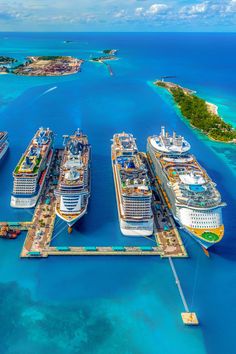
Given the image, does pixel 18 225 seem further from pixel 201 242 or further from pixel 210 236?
pixel 210 236

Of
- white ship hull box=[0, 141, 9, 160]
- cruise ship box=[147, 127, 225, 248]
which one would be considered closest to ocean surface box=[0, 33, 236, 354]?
cruise ship box=[147, 127, 225, 248]

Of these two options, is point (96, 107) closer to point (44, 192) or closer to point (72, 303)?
point (44, 192)

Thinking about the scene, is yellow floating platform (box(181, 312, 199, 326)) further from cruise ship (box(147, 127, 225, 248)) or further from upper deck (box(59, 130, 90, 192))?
upper deck (box(59, 130, 90, 192))

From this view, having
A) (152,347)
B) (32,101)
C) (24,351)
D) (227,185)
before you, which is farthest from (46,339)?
(32,101)

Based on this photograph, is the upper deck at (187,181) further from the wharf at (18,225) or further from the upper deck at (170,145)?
the wharf at (18,225)

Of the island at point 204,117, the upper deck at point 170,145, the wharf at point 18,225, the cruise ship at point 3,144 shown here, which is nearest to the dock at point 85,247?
the wharf at point 18,225

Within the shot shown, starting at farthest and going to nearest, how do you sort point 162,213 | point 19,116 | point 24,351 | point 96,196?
1. point 19,116
2. point 96,196
3. point 162,213
4. point 24,351

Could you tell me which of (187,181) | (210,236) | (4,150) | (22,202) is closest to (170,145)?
(187,181)
